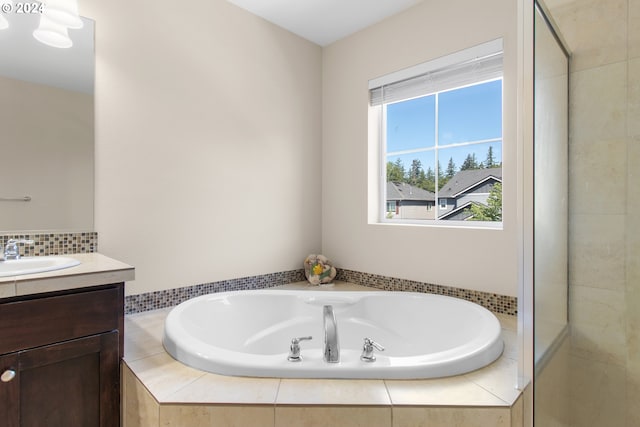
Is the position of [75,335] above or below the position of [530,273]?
below

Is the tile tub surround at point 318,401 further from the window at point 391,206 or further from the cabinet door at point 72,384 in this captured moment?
the window at point 391,206

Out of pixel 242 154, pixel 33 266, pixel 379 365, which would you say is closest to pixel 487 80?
pixel 242 154

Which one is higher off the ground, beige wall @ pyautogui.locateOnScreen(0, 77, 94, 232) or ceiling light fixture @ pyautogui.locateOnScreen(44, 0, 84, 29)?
ceiling light fixture @ pyautogui.locateOnScreen(44, 0, 84, 29)

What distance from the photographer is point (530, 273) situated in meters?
1.30

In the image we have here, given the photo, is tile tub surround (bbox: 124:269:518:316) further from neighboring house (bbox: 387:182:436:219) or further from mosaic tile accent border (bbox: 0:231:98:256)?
neighboring house (bbox: 387:182:436:219)

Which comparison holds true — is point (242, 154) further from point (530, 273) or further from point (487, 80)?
point (530, 273)

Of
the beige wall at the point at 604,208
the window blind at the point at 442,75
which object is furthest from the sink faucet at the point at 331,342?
the window blind at the point at 442,75

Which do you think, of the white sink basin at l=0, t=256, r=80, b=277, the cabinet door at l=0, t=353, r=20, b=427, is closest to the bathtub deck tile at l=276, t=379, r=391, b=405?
the cabinet door at l=0, t=353, r=20, b=427

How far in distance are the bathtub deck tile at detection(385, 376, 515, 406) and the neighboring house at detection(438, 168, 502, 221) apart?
4.26ft

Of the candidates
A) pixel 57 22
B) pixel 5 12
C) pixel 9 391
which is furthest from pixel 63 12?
pixel 9 391

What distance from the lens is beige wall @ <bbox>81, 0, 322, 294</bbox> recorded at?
1.99 meters

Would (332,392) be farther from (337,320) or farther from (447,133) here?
(447,133)

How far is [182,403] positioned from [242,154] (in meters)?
1.73

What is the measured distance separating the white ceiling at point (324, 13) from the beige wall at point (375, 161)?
0.29 ft
